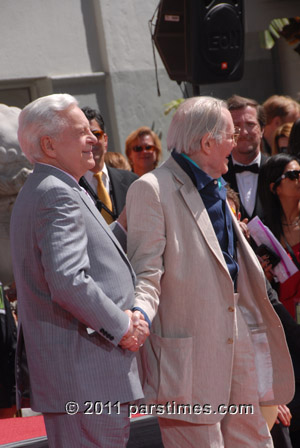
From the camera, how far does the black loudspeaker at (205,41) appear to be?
5758mm

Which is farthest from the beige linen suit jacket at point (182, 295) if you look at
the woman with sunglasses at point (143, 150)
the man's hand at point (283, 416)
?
the woman with sunglasses at point (143, 150)

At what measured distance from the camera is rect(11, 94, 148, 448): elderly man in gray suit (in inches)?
104

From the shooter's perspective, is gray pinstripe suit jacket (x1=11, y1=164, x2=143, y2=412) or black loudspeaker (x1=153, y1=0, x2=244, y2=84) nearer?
gray pinstripe suit jacket (x1=11, y1=164, x2=143, y2=412)

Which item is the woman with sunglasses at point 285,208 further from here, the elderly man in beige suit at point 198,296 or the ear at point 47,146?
the ear at point 47,146

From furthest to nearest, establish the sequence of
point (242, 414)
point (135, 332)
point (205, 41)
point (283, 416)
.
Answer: point (205, 41), point (283, 416), point (242, 414), point (135, 332)

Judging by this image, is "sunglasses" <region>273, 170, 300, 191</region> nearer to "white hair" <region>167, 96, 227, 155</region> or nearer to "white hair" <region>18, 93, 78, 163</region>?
"white hair" <region>167, 96, 227, 155</region>

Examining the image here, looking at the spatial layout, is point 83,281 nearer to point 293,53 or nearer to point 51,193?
point 51,193

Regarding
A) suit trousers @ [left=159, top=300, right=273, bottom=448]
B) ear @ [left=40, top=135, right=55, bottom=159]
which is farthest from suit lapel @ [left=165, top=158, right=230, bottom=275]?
ear @ [left=40, top=135, right=55, bottom=159]

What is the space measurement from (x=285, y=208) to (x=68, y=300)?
218 cm

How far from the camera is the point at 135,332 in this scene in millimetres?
2783

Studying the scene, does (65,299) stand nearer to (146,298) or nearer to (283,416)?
(146,298)

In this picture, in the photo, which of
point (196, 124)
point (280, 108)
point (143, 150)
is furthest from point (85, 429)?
point (280, 108)

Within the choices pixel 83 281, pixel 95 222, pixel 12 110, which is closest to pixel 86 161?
pixel 95 222

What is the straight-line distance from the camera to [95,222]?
2.80m
